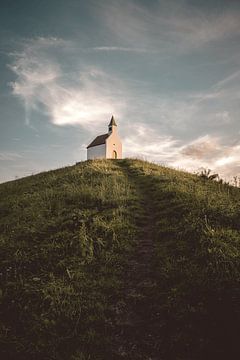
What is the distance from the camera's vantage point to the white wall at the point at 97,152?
2119 inches

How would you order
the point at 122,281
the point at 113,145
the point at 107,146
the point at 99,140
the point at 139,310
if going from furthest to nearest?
the point at 99,140 → the point at 113,145 → the point at 107,146 → the point at 122,281 → the point at 139,310

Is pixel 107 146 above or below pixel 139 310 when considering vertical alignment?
above

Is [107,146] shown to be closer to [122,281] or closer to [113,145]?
[113,145]

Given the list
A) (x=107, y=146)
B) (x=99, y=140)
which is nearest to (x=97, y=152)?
(x=99, y=140)

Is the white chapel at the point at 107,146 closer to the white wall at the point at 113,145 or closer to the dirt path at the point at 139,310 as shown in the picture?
the white wall at the point at 113,145

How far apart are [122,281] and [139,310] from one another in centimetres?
116

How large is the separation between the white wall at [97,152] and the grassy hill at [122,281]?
4155 cm

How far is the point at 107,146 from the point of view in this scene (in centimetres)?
Result: 5350

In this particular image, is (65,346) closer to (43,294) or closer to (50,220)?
(43,294)

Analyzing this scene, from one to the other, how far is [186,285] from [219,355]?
1842 millimetres

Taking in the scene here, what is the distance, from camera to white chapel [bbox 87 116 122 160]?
53.7 meters

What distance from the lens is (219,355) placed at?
4.90 metres

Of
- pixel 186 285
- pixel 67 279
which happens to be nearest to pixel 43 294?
pixel 67 279

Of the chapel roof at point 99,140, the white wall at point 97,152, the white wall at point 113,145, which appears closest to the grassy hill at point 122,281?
the white wall at point 113,145
